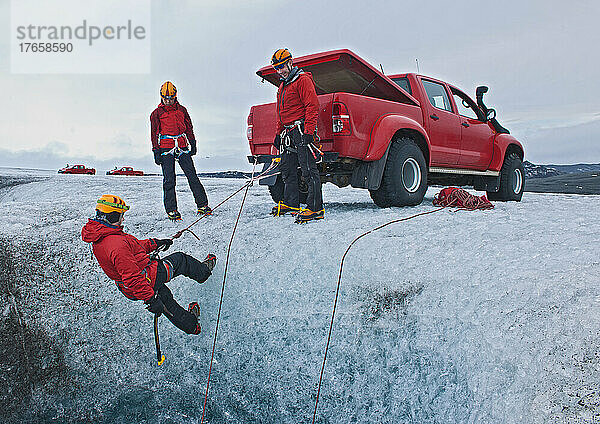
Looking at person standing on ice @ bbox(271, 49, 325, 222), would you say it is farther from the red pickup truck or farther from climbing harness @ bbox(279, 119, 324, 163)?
Result: the red pickup truck

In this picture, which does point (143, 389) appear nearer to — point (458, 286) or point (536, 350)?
point (458, 286)

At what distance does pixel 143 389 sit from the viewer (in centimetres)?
400

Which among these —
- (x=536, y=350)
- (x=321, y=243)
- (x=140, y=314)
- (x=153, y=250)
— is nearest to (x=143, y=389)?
(x=140, y=314)

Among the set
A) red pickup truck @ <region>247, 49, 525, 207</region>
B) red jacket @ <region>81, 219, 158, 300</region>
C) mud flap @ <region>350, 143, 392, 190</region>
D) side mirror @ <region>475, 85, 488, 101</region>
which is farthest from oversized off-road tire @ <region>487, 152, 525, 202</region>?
red jacket @ <region>81, 219, 158, 300</region>

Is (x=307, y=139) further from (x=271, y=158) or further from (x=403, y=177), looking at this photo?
(x=403, y=177)

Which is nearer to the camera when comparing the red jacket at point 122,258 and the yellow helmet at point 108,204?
the red jacket at point 122,258

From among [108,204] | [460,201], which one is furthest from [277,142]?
[460,201]

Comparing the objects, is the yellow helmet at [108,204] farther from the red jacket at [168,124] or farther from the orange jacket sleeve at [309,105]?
the red jacket at [168,124]

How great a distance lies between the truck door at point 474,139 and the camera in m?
7.40

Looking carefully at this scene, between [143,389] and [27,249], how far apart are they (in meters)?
2.96

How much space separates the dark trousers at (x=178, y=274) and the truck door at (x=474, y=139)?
15.5ft

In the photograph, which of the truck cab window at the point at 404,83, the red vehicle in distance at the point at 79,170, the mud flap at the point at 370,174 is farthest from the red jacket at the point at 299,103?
the red vehicle in distance at the point at 79,170

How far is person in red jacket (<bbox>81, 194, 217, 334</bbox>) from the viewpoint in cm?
391

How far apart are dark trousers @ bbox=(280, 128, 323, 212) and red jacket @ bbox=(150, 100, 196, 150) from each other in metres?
1.70
